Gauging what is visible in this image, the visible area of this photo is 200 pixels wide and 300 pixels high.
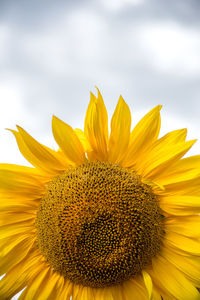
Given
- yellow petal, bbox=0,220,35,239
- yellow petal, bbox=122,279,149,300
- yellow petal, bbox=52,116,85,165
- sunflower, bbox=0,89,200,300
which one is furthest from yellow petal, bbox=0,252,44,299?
yellow petal, bbox=52,116,85,165

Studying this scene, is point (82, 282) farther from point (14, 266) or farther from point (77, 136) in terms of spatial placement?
point (77, 136)

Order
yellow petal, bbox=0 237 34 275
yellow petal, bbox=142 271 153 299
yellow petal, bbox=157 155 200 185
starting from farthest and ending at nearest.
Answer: yellow petal, bbox=0 237 34 275 < yellow petal, bbox=157 155 200 185 < yellow petal, bbox=142 271 153 299

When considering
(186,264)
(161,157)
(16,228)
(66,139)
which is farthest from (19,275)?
(161,157)

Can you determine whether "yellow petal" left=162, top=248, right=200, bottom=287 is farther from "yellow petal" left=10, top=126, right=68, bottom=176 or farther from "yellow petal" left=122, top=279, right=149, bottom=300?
"yellow petal" left=10, top=126, right=68, bottom=176

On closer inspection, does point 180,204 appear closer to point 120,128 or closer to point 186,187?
point 186,187

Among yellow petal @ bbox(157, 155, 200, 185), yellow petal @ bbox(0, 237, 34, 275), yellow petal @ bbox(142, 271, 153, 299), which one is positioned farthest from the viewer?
yellow petal @ bbox(0, 237, 34, 275)

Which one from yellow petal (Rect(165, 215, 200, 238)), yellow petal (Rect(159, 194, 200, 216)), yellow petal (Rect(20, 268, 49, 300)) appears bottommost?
yellow petal (Rect(20, 268, 49, 300))

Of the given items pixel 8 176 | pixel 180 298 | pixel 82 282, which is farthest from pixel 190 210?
pixel 8 176

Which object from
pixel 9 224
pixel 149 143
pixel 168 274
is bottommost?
pixel 9 224
